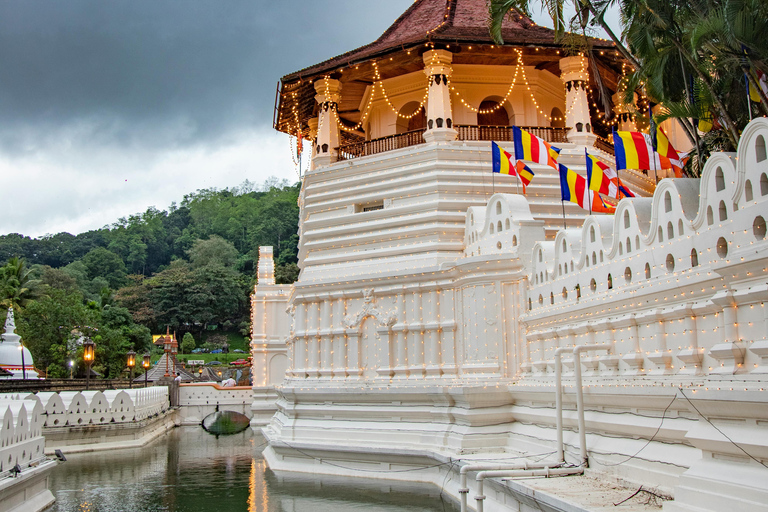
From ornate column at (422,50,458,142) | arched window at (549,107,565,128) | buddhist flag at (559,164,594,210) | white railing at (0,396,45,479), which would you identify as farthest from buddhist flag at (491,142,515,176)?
white railing at (0,396,45,479)

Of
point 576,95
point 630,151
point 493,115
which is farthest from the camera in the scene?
point 493,115

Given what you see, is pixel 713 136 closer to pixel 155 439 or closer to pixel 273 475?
pixel 273 475

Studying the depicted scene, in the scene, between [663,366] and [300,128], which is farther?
[300,128]

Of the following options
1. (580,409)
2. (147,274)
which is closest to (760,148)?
(580,409)

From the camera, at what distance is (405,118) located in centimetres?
2117

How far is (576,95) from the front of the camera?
18984mm

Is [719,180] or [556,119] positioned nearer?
[719,180]

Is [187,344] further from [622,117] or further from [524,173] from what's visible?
[524,173]

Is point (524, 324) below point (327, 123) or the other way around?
below

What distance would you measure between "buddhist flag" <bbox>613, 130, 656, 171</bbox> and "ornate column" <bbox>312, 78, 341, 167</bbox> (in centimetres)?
884

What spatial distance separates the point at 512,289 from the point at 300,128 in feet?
41.6

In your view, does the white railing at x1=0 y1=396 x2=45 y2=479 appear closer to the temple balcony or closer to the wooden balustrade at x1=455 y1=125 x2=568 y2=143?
the temple balcony

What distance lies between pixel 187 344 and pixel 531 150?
2819 inches

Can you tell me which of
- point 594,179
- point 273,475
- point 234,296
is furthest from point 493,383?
point 234,296
